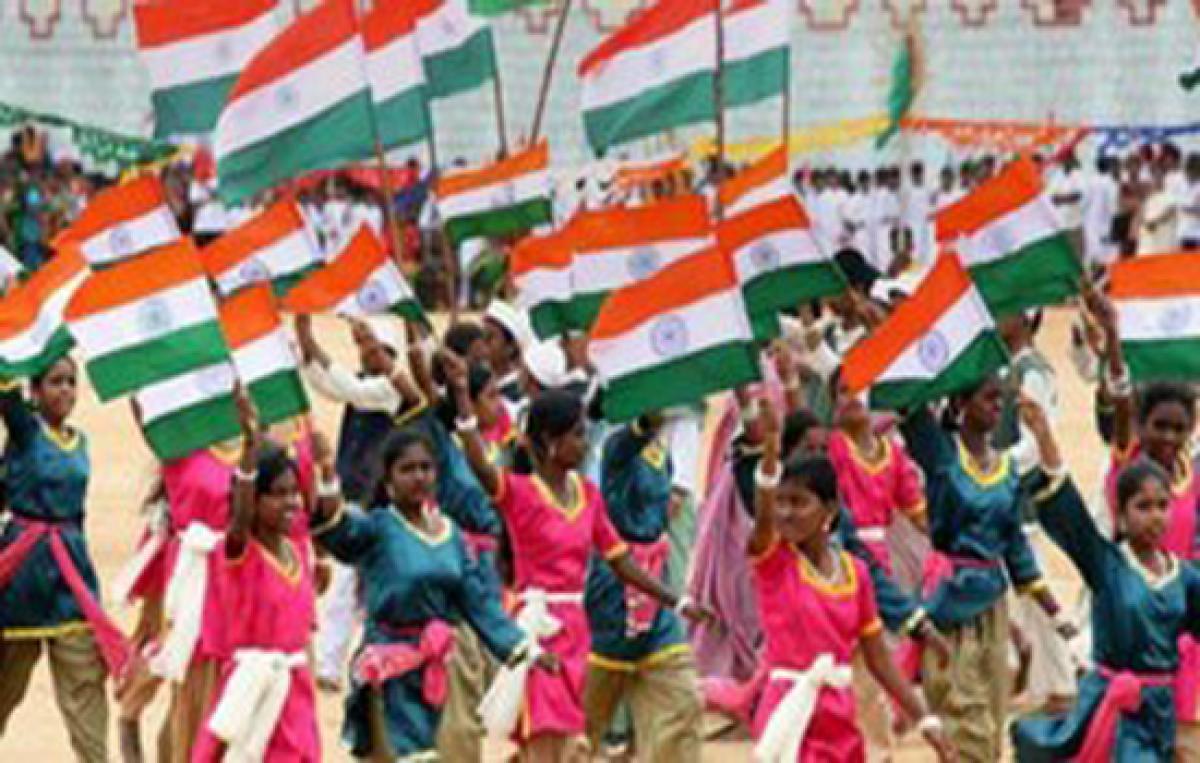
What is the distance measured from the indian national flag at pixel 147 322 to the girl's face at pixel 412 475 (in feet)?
2.13

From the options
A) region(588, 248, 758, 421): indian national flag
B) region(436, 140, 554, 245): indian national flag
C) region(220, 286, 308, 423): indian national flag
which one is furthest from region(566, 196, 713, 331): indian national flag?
region(436, 140, 554, 245): indian national flag

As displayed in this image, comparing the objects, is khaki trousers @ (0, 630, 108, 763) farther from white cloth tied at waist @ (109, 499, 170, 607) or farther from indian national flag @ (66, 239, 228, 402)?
indian national flag @ (66, 239, 228, 402)

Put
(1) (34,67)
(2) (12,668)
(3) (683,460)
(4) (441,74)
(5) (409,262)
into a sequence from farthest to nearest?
(1) (34,67) → (5) (409,262) → (4) (441,74) → (3) (683,460) → (2) (12,668)

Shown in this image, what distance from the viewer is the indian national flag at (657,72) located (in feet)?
46.1

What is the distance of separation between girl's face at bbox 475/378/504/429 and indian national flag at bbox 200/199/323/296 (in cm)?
81

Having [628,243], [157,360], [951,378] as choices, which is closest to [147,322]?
[157,360]

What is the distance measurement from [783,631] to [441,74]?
6632 mm

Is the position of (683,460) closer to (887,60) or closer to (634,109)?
(634,109)

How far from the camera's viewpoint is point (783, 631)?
32.7 ft

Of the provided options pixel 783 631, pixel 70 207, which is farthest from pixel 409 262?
pixel 783 631

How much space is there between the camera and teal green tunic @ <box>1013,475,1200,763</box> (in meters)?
9.79

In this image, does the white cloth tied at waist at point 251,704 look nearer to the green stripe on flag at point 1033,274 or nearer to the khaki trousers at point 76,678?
the khaki trousers at point 76,678

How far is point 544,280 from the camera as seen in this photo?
14102 millimetres

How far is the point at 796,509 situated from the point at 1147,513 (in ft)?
3.34
